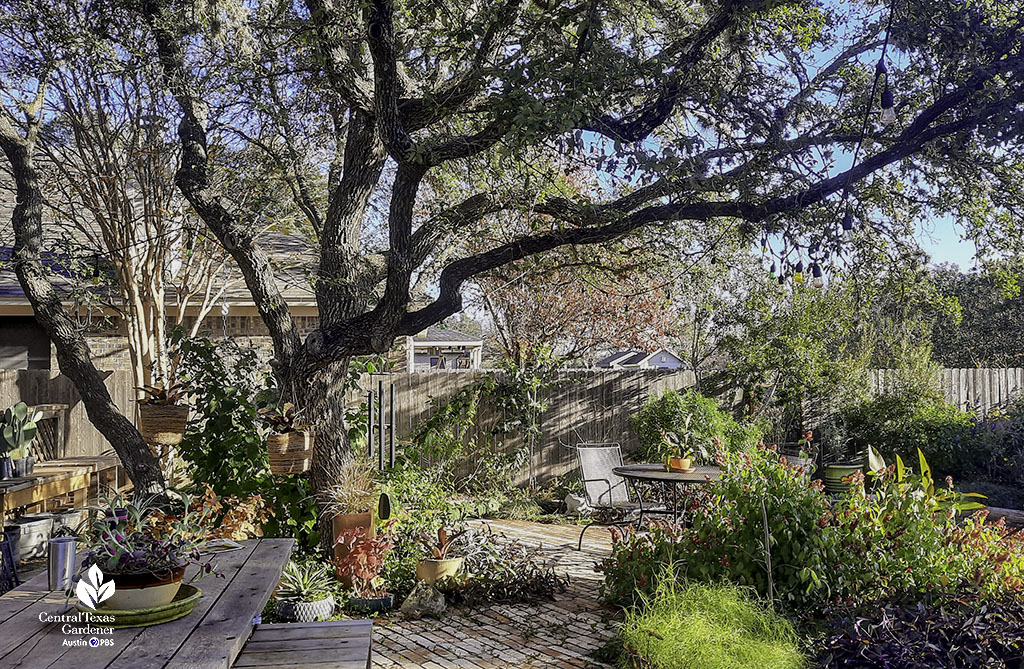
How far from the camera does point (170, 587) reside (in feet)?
8.35

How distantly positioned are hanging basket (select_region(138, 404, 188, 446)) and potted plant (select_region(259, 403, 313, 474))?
0.60m

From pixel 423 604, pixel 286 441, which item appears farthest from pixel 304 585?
pixel 286 441

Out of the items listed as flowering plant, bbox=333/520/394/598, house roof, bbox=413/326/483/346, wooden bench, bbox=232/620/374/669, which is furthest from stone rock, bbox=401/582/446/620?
house roof, bbox=413/326/483/346

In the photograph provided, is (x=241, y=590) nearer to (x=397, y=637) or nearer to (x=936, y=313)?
(x=397, y=637)

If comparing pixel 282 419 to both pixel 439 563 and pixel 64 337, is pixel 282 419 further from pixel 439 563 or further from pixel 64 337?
pixel 64 337

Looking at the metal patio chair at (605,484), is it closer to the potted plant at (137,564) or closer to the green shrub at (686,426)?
the green shrub at (686,426)

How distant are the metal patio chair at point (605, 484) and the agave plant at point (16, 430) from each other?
15.8 ft

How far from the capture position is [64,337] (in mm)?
5602

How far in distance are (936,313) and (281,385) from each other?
1867cm

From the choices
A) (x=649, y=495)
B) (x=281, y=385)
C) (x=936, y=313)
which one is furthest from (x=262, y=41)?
(x=936, y=313)

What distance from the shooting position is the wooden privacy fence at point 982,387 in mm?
12008

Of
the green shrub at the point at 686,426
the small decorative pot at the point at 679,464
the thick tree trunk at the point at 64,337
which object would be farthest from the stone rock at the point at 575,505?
the thick tree trunk at the point at 64,337

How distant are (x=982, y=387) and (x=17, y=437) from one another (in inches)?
511

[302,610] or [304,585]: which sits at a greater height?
[304,585]
